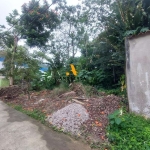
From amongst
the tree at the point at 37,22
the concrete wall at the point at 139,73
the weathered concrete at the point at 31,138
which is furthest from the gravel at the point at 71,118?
the tree at the point at 37,22

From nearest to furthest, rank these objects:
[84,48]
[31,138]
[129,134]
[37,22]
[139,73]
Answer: [129,134] < [31,138] < [139,73] < [84,48] < [37,22]

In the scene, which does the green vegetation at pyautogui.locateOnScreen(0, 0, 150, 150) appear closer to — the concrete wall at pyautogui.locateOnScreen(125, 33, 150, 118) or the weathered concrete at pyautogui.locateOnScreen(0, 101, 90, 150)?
the concrete wall at pyautogui.locateOnScreen(125, 33, 150, 118)

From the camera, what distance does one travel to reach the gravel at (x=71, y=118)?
2.85 m

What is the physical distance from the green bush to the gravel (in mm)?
692

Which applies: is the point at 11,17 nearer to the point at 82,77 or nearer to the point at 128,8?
the point at 82,77

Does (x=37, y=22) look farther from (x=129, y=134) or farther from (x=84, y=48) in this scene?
(x=129, y=134)

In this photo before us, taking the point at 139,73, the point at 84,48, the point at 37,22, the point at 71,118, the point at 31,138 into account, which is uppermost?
the point at 37,22

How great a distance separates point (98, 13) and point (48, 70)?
4.01 m

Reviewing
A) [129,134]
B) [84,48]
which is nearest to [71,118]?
[129,134]

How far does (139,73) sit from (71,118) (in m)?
1.96

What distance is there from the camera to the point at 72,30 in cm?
1112

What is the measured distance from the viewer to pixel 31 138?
2543 mm

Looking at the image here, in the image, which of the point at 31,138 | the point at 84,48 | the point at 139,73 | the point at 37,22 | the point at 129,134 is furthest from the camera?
the point at 37,22

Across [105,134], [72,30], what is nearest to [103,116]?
[105,134]
